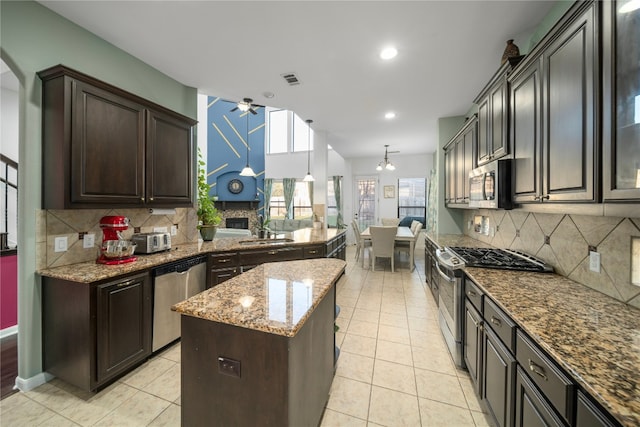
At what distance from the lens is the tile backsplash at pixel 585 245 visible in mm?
1271

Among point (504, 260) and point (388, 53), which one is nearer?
point (504, 260)

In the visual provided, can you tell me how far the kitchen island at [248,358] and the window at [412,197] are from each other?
6.91 metres

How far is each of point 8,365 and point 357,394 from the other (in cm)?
291

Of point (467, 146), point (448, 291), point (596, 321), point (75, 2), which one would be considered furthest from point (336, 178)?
point (596, 321)

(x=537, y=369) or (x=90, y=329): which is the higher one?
(x=537, y=369)

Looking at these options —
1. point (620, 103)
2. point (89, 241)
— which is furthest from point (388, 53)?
point (89, 241)

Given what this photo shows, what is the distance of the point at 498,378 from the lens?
1.38 m

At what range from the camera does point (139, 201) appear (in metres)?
2.26

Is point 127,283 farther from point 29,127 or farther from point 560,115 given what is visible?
point 560,115

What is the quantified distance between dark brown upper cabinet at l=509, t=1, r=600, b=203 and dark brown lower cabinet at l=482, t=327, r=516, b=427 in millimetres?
869

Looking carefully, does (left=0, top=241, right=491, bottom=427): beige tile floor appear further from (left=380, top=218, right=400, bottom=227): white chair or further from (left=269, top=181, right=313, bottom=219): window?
(left=269, top=181, right=313, bottom=219): window

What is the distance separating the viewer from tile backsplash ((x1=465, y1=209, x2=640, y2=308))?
1271mm

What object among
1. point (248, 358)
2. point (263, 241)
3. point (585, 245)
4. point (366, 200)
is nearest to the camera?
point (248, 358)

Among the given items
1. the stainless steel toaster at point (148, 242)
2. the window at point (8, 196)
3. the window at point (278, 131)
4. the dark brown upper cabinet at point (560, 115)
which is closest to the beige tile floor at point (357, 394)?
the stainless steel toaster at point (148, 242)
